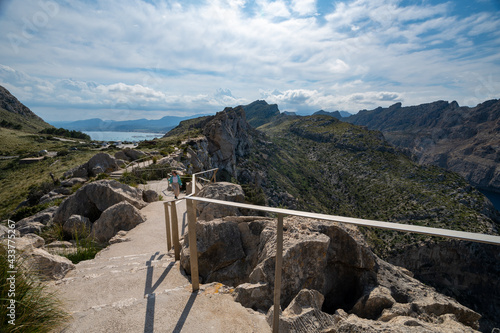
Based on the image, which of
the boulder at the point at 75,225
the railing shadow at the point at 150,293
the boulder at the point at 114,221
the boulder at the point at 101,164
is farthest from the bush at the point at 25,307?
the boulder at the point at 101,164

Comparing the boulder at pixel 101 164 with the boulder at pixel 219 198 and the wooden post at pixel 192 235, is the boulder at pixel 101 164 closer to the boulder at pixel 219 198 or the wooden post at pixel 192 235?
the boulder at pixel 219 198

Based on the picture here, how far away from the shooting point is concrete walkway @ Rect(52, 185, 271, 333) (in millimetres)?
3041

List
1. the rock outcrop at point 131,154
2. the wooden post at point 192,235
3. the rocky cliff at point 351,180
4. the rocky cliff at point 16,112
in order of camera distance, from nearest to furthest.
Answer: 1. the wooden post at point 192,235
2. the rock outcrop at point 131,154
3. the rocky cliff at point 351,180
4. the rocky cliff at point 16,112

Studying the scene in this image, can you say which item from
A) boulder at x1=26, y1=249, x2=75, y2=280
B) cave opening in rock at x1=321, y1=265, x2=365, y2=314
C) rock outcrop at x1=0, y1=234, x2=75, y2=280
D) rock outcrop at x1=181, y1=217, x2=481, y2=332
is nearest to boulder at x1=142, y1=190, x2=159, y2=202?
rock outcrop at x1=0, y1=234, x2=75, y2=280

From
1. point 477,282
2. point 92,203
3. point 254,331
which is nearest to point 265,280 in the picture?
point 254,331

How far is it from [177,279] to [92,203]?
827cm

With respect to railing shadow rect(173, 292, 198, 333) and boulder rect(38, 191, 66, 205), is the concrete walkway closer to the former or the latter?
railing shadow rect(173, 292, 198, 333)

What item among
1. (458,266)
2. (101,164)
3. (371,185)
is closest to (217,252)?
(101,164)

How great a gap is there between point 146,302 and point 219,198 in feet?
12.9

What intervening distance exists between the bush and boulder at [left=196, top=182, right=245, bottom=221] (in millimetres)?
4042

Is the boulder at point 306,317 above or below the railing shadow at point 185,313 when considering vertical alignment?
above

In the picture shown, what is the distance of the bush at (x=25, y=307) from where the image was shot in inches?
95.9

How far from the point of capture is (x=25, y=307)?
2611 mm

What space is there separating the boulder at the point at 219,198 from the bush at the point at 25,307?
4042mm
